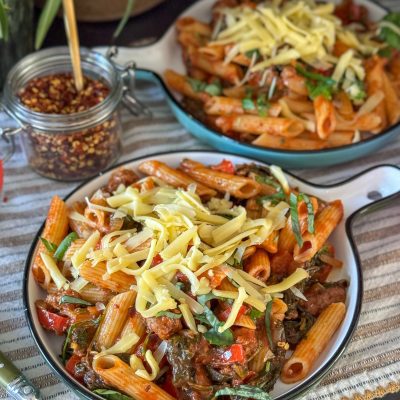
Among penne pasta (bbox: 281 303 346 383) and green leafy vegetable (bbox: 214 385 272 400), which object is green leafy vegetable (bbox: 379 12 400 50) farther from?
green leafy vegetable (bbox: 214 385 272 400)

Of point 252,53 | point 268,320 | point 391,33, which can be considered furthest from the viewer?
point 391,33

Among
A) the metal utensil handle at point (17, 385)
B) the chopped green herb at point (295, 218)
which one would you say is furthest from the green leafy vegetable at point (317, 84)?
the metal utensil handle at point (17, 385)

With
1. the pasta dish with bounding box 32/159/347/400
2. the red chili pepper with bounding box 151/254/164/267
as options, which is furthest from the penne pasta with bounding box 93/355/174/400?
the red chili pepper with bounding box 151/254/164/267

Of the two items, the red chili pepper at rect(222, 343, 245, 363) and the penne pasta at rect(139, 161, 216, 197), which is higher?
the penne pasta at rect(139, 161, 216, 197)

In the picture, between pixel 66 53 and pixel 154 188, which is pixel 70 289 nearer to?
pixel 154 188

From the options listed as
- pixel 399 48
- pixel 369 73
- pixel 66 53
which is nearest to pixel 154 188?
pixel 66 53

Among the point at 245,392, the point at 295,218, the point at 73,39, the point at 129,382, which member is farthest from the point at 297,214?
the point at 73,39

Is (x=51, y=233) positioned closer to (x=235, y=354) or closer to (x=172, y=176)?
(x=172, y=176)
